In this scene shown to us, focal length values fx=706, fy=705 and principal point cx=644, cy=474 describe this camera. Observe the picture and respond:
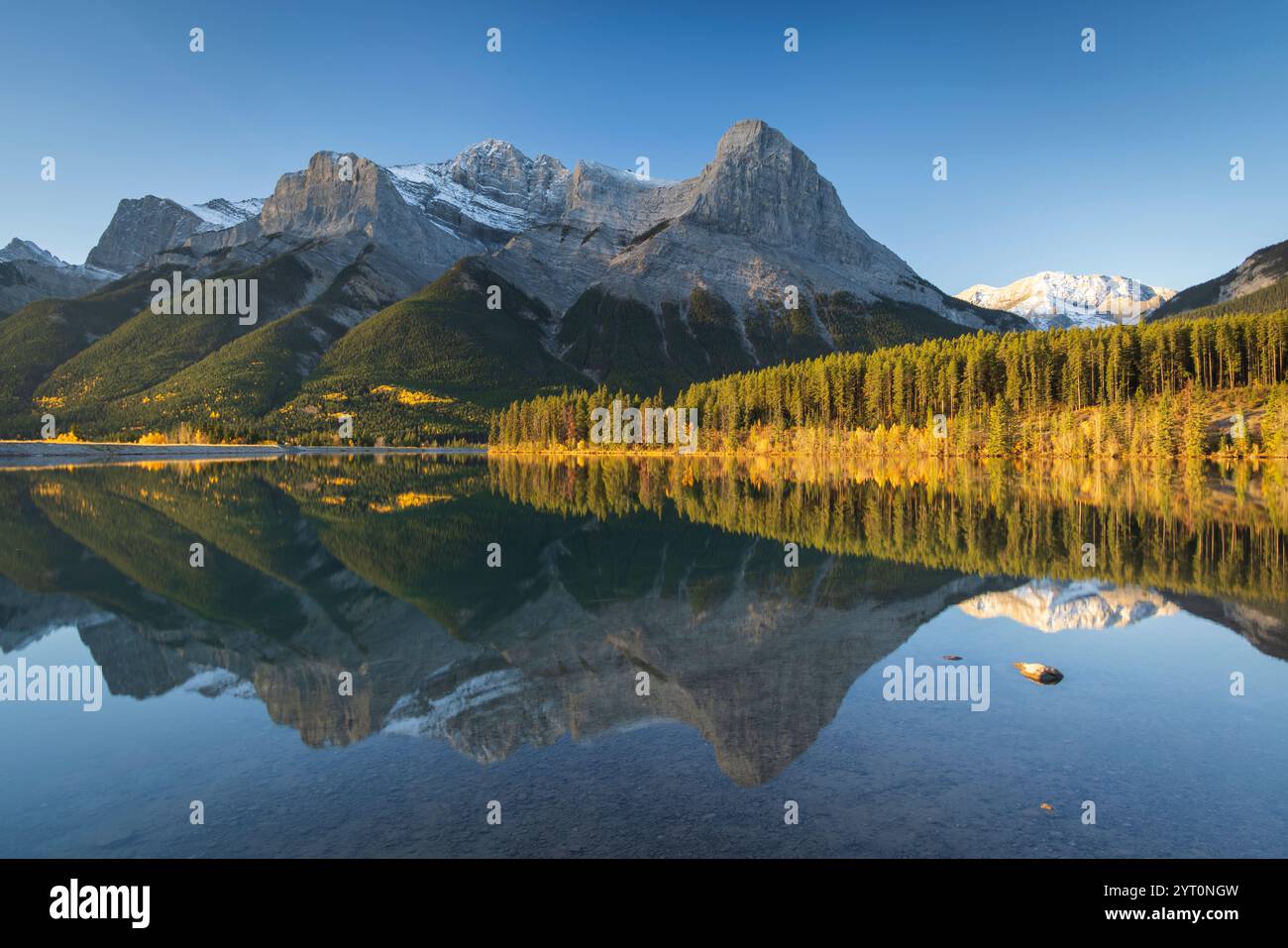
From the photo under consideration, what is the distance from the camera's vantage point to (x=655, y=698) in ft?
48.8

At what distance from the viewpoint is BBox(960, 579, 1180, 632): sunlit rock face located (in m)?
20.8

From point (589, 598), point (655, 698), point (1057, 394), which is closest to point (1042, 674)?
point (655, 698)

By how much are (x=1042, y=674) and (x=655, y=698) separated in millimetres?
8868

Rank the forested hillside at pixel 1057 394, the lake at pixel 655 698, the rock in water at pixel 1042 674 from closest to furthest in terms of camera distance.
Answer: the lake at pixel 655 698
the rock in water at pixel 1042 674
the forested hillside at pixel 1057 394

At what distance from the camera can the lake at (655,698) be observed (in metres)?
9.66

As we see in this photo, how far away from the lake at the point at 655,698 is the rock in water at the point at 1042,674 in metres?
0.24

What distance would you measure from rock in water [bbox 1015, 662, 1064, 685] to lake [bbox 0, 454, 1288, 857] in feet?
0.80

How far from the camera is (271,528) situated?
138 ft
